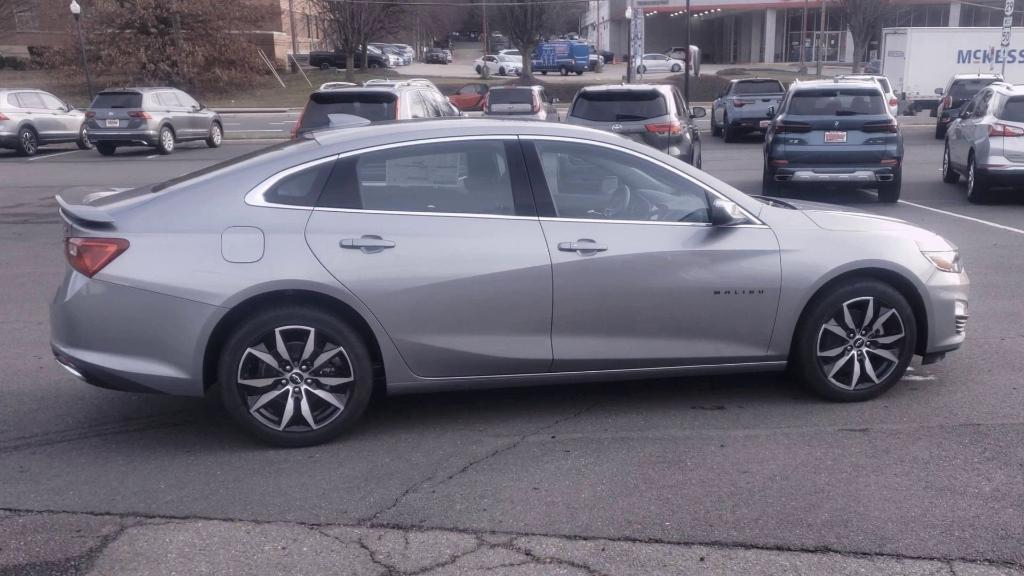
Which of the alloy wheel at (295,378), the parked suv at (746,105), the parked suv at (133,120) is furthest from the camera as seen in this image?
the parked suv at (746,105)

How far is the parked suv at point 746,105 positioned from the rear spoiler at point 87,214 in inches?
859

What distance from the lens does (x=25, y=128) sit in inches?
947

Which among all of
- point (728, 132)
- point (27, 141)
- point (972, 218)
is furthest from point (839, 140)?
point (27, 141)

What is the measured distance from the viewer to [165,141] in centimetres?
2491

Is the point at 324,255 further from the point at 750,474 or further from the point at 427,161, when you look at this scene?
the point at 750,474

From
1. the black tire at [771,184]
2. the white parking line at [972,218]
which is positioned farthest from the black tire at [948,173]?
the black tire at [771,184]

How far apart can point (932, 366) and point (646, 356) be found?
7.34 feet

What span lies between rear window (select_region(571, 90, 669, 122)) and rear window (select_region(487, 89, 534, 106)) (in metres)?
6.29

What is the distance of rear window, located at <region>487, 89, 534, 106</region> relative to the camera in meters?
20.7

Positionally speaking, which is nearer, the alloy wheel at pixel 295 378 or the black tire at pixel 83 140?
the alloy wheel at pixel 295 378

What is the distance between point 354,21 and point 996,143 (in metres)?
44.0

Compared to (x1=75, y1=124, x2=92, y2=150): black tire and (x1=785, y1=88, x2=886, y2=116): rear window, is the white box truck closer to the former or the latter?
(x1=785, y1=88, x2=886, y2=116): rear window

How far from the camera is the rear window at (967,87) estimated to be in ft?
83.8

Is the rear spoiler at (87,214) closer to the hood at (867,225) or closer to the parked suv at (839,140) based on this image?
the hood at (867,225)
